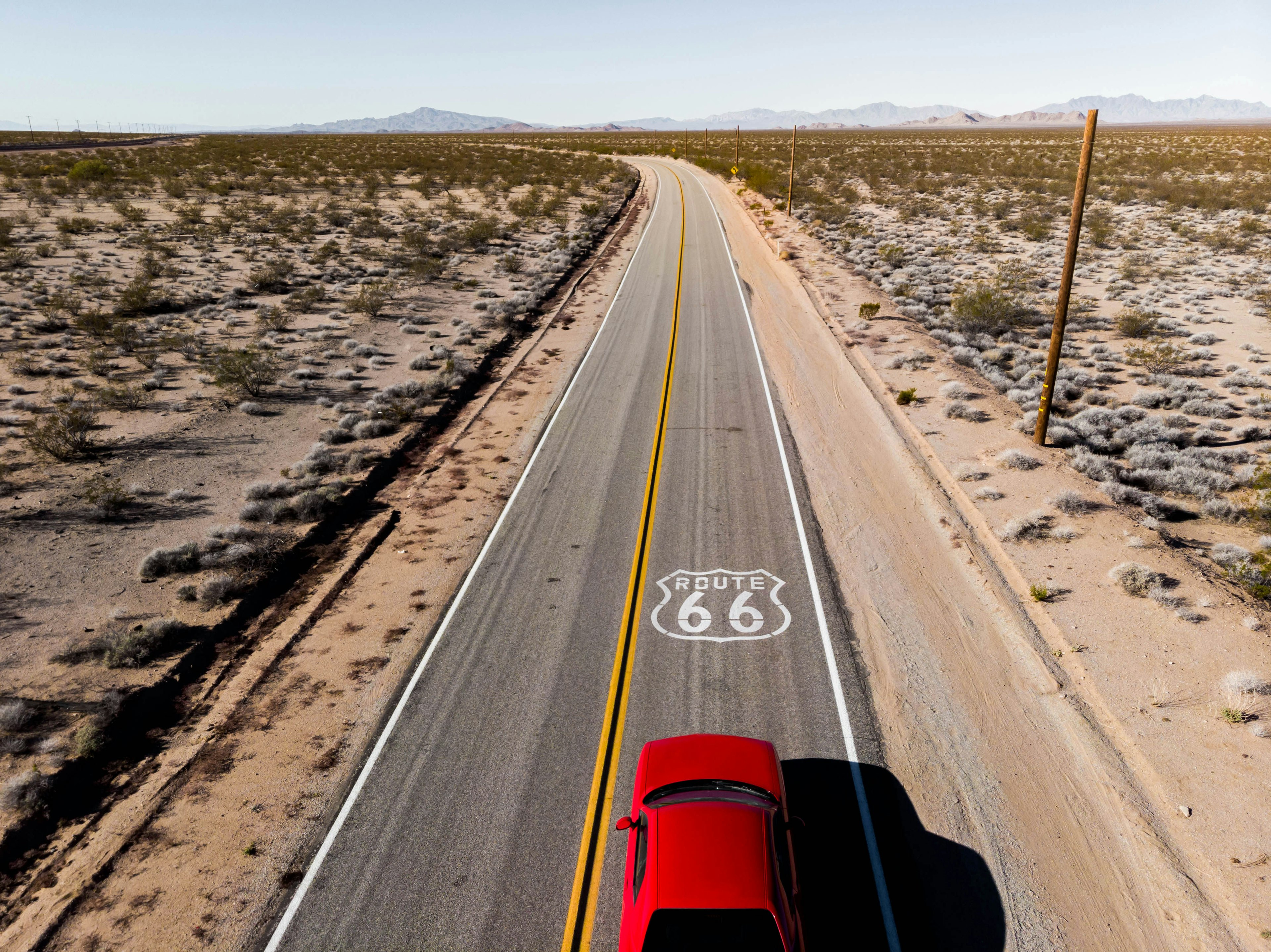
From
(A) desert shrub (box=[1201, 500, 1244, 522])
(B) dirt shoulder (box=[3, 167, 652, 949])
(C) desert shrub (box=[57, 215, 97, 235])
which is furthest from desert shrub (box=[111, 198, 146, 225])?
(A) desert shrub (box=[1201, 500, 1244, 522])

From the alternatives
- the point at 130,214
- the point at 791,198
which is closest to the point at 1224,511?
the point at 791,198

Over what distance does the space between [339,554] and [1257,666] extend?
16.3 meters

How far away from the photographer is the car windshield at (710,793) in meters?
6.82

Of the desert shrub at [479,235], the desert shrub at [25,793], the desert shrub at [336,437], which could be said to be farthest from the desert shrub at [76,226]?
the desert shrub at [25,793]

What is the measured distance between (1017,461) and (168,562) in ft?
62.7

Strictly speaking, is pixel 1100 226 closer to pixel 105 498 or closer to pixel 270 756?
pixel 270 756

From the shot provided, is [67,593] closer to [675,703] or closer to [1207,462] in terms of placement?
[675,703]

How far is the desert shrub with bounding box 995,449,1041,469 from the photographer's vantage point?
16.2 m

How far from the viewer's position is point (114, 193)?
5694 cm

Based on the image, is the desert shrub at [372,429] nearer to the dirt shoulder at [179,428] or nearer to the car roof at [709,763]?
the dirt shoulder at [179,428]

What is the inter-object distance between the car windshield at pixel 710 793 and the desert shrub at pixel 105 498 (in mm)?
15082

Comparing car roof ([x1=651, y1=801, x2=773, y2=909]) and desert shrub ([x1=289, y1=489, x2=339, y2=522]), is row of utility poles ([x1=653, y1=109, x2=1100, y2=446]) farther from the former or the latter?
desert shrub ([x1=289, y1=489, x2=339, y2=522])

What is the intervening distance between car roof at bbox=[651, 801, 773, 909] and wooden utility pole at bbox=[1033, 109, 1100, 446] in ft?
45.9

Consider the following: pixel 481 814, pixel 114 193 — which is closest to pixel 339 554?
pixel 481 814
